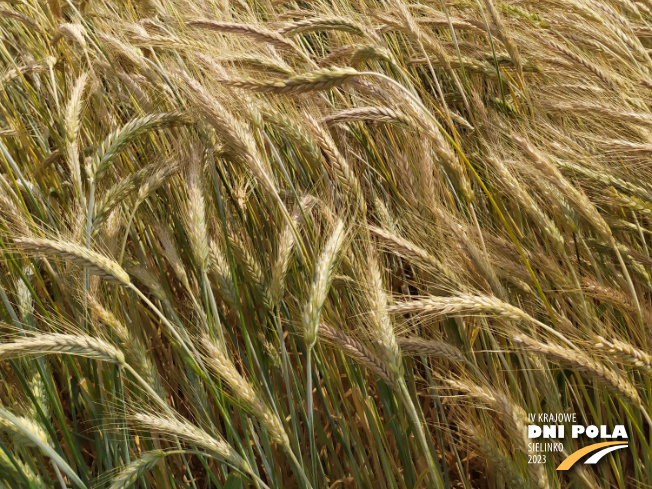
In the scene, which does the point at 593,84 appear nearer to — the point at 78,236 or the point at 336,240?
the point at 336,240

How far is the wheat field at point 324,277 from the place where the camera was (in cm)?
106

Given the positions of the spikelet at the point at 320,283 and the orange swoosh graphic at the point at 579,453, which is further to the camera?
the orange swoosh graphic at the point at 579,453

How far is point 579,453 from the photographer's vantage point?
116 centimetres

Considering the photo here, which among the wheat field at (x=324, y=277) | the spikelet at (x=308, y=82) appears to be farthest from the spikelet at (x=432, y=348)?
the spikelet at (x=308, y=82)

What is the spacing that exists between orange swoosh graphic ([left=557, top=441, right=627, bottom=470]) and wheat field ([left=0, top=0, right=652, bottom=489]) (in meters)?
0.03

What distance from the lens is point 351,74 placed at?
3.76ft

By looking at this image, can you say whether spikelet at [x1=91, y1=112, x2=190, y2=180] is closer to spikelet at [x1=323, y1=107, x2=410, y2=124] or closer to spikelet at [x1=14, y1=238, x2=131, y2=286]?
spikelet at [x1=14, y1=238, x2=131, y2=286]

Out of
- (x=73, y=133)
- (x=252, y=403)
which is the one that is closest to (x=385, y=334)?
(x=252, y=403)

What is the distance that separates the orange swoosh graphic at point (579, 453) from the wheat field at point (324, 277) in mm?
31

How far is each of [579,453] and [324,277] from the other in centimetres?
66

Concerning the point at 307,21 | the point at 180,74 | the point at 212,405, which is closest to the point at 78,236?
the point at 180,74

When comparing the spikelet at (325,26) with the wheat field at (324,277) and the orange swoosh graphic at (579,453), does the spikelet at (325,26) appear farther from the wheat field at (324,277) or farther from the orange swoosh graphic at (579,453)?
the orange swoosh graphic at (579,453)

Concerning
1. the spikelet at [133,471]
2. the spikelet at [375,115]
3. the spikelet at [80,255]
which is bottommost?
the spikelet at [133,471]

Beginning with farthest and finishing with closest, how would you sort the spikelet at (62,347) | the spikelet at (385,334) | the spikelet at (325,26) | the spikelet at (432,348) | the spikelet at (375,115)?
the spikelet at (325,26) < the spikelet at (375,115) < the spikelet at (432,348) < the spikelet at (385,334) < the spikelet at (62,347)
